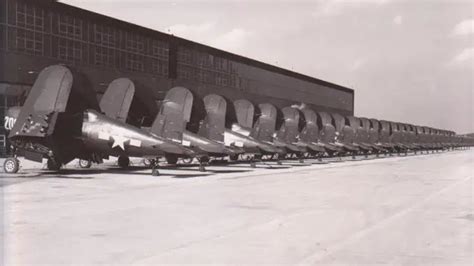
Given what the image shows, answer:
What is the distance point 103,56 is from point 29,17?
9.90 m

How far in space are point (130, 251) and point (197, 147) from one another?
22.8 m

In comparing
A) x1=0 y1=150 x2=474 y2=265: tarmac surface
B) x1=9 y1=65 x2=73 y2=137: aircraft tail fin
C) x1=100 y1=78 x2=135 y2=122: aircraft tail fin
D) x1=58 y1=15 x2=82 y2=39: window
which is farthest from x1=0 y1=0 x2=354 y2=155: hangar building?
x1=0 y1=150 x2=474 y2=265: tarmac surface

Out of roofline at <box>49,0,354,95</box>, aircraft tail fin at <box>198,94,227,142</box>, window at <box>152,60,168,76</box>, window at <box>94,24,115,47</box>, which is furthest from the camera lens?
window at <box>152,60,168,76</box>

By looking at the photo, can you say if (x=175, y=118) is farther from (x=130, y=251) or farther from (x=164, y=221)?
(x=130, y=251)

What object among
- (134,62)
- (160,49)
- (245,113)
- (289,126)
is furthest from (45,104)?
(160,49)

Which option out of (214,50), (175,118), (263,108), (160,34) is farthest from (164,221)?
(214,50)

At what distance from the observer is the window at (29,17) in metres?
50.2

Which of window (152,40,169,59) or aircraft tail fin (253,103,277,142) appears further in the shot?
window (152,40,169,59)

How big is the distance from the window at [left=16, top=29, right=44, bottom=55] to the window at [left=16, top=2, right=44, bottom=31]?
1.76 ft

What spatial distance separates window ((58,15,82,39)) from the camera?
54281 mm

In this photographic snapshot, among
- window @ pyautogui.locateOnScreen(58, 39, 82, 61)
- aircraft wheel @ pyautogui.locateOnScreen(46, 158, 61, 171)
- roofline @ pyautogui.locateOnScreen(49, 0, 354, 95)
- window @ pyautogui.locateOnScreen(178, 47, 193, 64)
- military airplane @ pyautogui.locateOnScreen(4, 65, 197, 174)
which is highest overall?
roofline @ pyautogui.locateOnScreen(49, 0, 354, 95)

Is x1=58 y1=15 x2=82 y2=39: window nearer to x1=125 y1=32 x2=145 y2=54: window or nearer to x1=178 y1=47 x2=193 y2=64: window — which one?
x1=125 y1=32 x2=145 y2=54: window

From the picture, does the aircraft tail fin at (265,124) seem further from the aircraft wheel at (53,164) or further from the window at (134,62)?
the window at (134,62)

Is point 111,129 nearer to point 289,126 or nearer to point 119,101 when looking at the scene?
point 119,101
